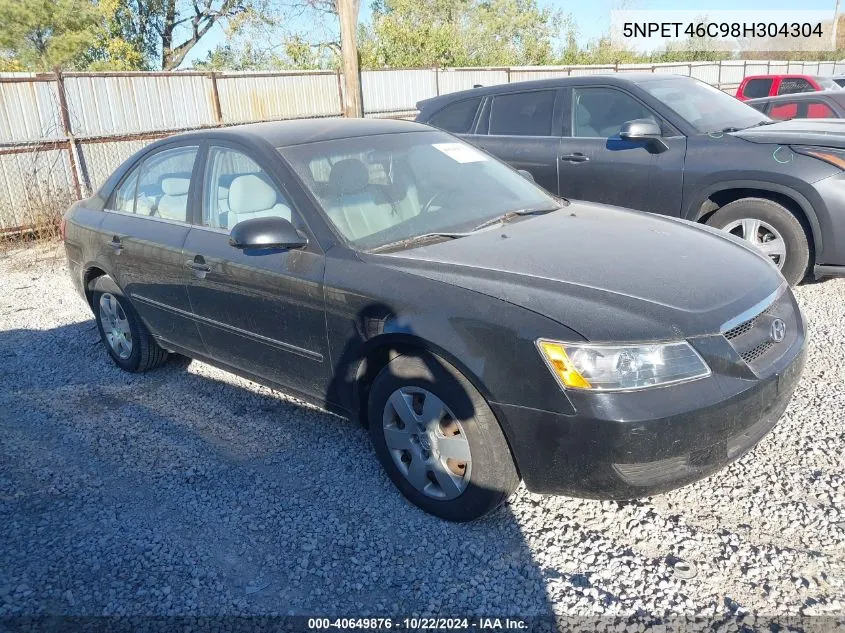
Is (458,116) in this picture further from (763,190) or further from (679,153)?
(763,190)

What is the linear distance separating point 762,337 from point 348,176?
6.80 ft

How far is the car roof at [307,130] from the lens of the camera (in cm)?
380

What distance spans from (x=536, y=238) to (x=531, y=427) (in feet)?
3.56

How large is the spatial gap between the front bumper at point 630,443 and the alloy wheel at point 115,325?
324cm

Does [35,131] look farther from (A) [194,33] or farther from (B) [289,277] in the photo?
(A) [194,33]

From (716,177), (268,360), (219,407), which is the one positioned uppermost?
(716,177)

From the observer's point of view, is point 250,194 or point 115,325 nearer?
point 250,194

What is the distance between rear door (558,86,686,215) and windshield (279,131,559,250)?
2.12 m

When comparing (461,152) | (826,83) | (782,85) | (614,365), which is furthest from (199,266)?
(782,85)

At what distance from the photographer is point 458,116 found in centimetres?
734

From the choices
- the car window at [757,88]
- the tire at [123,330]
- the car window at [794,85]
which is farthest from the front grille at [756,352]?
the car window at [757,88]

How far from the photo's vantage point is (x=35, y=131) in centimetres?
1020

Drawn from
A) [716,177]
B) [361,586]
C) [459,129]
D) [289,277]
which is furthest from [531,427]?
[459,129]

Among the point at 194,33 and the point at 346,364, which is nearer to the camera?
the point at 346,364
